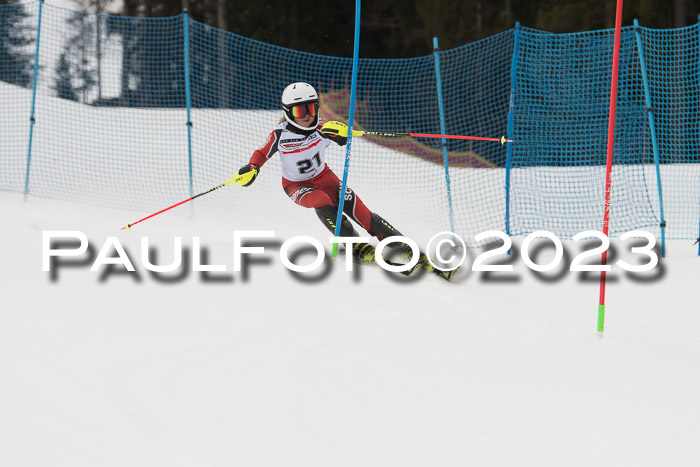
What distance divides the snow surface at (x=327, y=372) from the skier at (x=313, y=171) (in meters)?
0.59

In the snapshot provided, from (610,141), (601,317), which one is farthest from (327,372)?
(610,141)

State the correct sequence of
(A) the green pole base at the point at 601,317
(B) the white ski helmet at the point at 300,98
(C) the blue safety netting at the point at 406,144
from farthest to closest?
1. (C) the blue safety netting at the point at 406,144
2. (B) the white ski helmet at the point at 300,98
3. (A) the green pole base at the point at 601,317

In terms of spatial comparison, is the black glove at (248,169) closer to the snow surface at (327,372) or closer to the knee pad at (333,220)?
the knee pad at (333,220)

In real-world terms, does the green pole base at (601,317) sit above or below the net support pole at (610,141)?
below

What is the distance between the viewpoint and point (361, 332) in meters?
4.76

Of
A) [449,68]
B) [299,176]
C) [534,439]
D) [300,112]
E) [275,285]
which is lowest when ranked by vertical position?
[534,439]

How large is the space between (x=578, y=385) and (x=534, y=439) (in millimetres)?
771

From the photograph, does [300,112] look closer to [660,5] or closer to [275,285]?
Answer: [275,285]

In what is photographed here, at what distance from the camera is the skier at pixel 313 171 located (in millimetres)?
6551

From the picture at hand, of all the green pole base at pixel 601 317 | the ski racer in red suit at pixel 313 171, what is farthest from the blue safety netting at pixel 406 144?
the green pole base at pixel 601 317

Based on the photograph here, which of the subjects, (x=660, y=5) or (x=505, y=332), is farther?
(x=660, y=5)

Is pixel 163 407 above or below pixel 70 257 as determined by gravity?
below

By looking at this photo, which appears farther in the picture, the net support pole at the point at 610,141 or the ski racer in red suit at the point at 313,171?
the ski racer in red suit at the point at 313,171

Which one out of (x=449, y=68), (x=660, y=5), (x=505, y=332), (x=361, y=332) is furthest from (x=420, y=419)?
(x=660, y=5)
